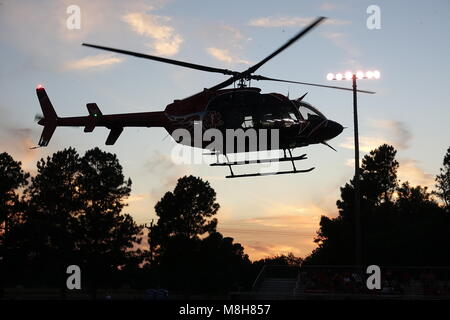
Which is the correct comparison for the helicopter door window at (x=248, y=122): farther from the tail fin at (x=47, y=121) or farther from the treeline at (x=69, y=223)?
the treeline at (x=69, y=223)

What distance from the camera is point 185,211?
7106 centimetres

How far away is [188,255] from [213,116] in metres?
48.6

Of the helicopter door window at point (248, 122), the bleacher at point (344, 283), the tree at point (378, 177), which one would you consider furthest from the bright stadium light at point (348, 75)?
the tree at point (378, 177)

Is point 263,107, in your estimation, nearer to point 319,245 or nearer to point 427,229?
point 427,229

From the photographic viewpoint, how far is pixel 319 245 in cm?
8462

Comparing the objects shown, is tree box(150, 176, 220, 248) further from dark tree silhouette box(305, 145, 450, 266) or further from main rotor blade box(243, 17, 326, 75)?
main rotor blade box(243, 17, 326, 75)

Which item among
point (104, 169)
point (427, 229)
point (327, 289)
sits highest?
point (104, 169)

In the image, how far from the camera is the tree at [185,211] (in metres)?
70.6

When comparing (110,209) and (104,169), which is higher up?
(104,169)

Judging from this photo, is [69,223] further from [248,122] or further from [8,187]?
[248,122]
